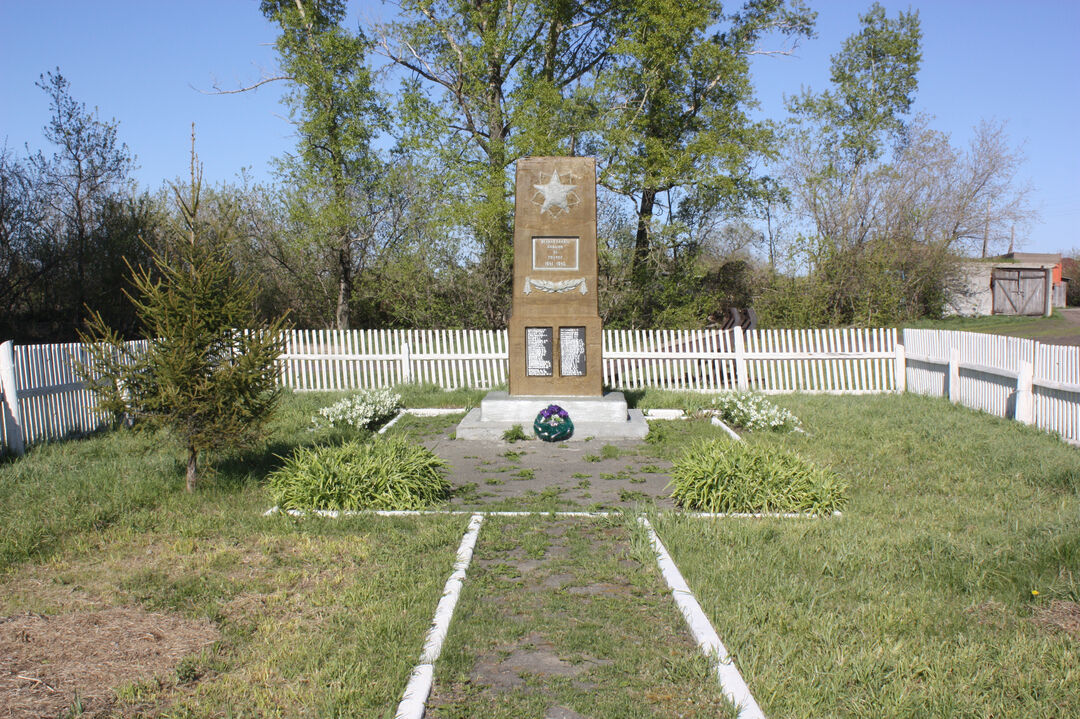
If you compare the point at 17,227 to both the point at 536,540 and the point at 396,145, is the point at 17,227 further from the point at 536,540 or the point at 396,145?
the point at 536,540

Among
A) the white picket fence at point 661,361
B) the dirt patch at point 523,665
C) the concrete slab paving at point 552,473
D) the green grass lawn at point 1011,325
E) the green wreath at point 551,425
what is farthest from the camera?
the green grass lawn at point 1011,325

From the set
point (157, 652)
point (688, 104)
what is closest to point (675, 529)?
point (157, 652)

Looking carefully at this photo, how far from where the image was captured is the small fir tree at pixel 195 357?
670 cm

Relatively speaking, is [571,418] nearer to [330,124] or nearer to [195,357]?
[195,357]

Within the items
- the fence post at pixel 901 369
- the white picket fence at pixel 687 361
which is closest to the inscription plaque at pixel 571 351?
the white picket fence at pixel 687 361

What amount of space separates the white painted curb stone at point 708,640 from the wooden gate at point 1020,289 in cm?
3409

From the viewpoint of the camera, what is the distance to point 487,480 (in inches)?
318

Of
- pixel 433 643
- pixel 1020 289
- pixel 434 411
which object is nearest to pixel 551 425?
pixel 434 411

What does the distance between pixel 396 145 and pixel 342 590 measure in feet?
66.9

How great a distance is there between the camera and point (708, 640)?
398cm

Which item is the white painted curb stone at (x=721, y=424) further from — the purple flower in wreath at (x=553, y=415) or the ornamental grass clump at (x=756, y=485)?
the ornamental grass clump at (x=756, y=485)

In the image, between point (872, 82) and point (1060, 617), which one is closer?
point (1060, 617)

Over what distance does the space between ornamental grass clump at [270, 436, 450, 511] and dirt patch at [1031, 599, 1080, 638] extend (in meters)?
4.47

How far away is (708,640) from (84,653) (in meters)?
3.19
